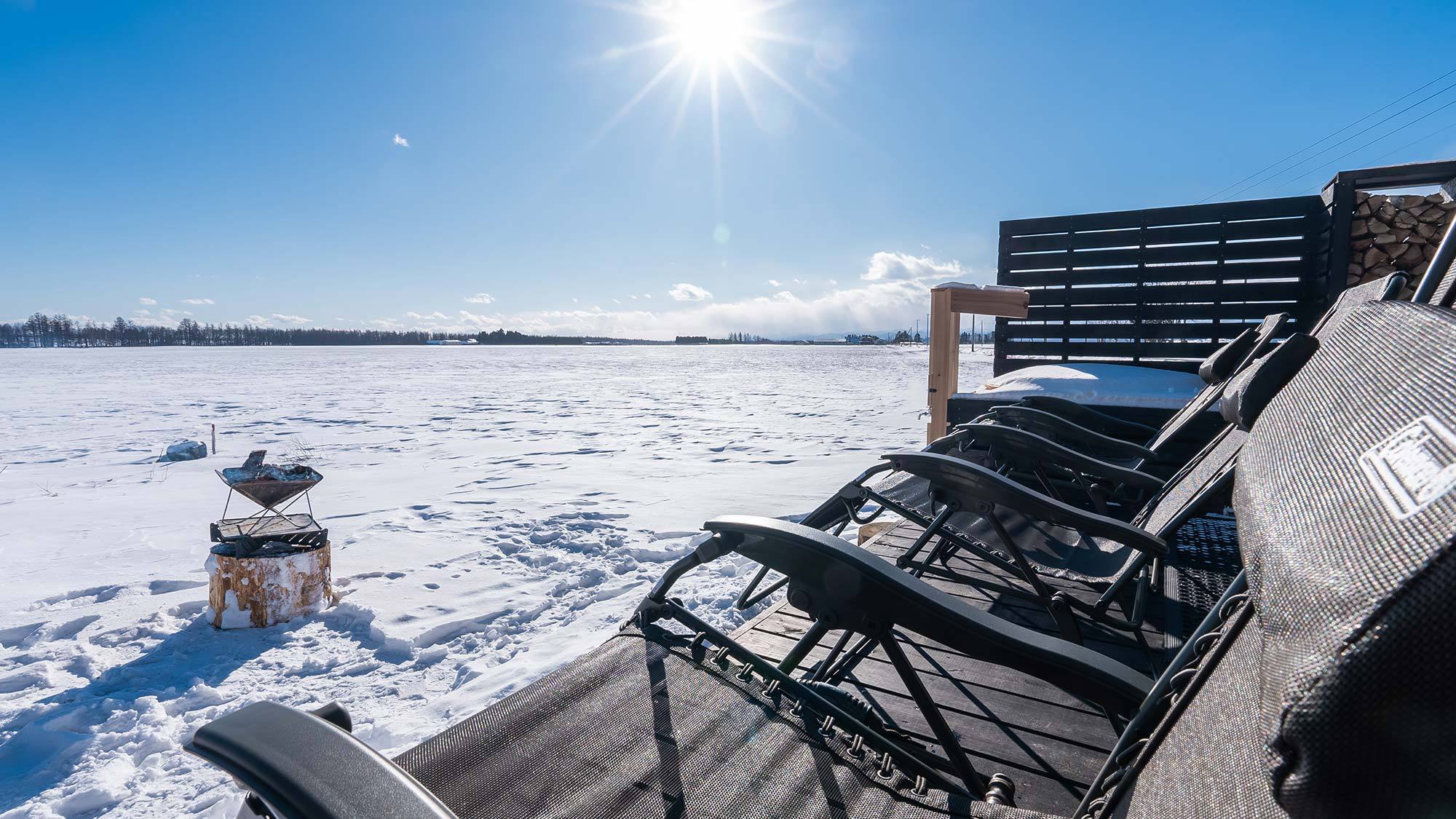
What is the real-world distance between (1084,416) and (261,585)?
4.82 metres

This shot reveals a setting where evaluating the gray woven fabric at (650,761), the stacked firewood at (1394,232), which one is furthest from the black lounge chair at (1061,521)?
the stacked firewood at (1394,232)

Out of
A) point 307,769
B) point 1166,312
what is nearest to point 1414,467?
point 307,769

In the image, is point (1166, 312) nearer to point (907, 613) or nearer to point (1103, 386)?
point (1103, 386)

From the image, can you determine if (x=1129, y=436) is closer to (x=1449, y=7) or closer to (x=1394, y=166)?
(x=1394, y=166)

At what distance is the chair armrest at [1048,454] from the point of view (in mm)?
2477

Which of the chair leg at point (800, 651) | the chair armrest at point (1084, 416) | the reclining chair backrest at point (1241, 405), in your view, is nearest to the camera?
the reclining chair backrest at point (1241, 405)

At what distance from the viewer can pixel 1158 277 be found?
233 inches

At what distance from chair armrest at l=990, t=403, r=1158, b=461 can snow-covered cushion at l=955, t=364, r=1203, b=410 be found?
0.85 metres

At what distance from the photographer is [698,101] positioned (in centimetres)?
1224

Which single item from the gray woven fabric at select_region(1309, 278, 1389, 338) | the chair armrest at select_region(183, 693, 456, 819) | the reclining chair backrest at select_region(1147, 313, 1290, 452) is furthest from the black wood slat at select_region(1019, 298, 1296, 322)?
the chair armrest at select_region(183, 693, 456, 819)

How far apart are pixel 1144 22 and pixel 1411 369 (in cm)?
1017

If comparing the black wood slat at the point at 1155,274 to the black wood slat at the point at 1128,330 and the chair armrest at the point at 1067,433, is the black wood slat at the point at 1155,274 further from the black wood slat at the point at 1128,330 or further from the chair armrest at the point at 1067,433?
the chair armrest at the point at 1067,433

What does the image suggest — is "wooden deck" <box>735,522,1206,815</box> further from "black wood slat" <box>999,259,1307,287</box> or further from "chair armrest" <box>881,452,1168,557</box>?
"black wood slat" <box>999,259,1307,287</box>

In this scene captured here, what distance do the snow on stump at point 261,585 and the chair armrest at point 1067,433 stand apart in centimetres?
377
